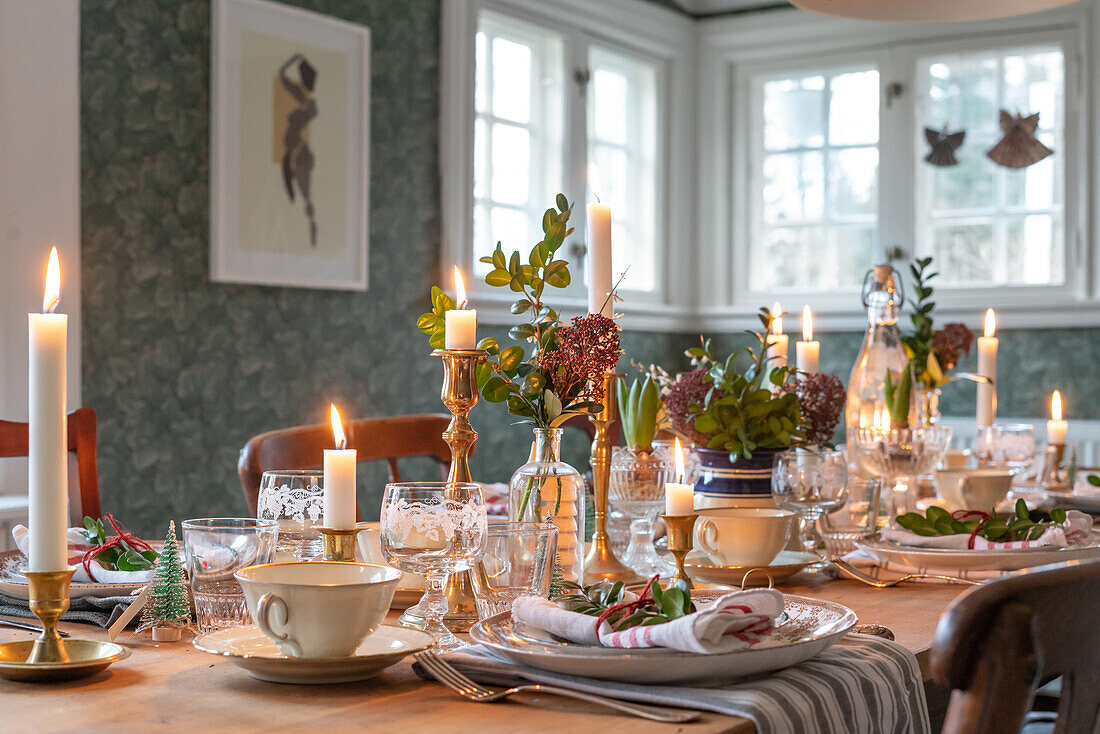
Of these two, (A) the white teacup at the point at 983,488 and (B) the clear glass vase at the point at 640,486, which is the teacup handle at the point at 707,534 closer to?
(B) the clear glass vase at the point at 640,486

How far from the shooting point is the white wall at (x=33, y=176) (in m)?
2.76

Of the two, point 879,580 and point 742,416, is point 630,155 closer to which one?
point 742,416

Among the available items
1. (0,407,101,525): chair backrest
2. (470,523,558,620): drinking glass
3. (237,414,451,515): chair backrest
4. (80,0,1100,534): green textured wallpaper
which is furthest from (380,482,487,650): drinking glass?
(80,0,1100,534): green textured wallpaper

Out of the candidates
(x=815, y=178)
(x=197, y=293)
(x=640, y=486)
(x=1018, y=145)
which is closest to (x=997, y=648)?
(x=640, y=486)

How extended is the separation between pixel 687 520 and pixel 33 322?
23.9 inches

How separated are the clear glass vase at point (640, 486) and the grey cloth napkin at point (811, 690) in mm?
470

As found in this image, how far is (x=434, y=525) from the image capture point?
1.01m

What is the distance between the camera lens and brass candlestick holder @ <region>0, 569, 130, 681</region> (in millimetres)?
851

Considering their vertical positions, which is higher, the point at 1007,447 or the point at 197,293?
the point at 197,293

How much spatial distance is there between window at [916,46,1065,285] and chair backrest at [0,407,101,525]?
11.5 feet

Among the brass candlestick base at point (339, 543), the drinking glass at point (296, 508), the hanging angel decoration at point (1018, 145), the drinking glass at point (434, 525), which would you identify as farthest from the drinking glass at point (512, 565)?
the hanging angel decoration at point (1018, 145)

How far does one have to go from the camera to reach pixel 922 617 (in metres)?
1.17

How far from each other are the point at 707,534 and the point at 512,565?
1.18ft

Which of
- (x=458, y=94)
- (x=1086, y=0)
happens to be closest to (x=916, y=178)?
(x=1086, y=0)
